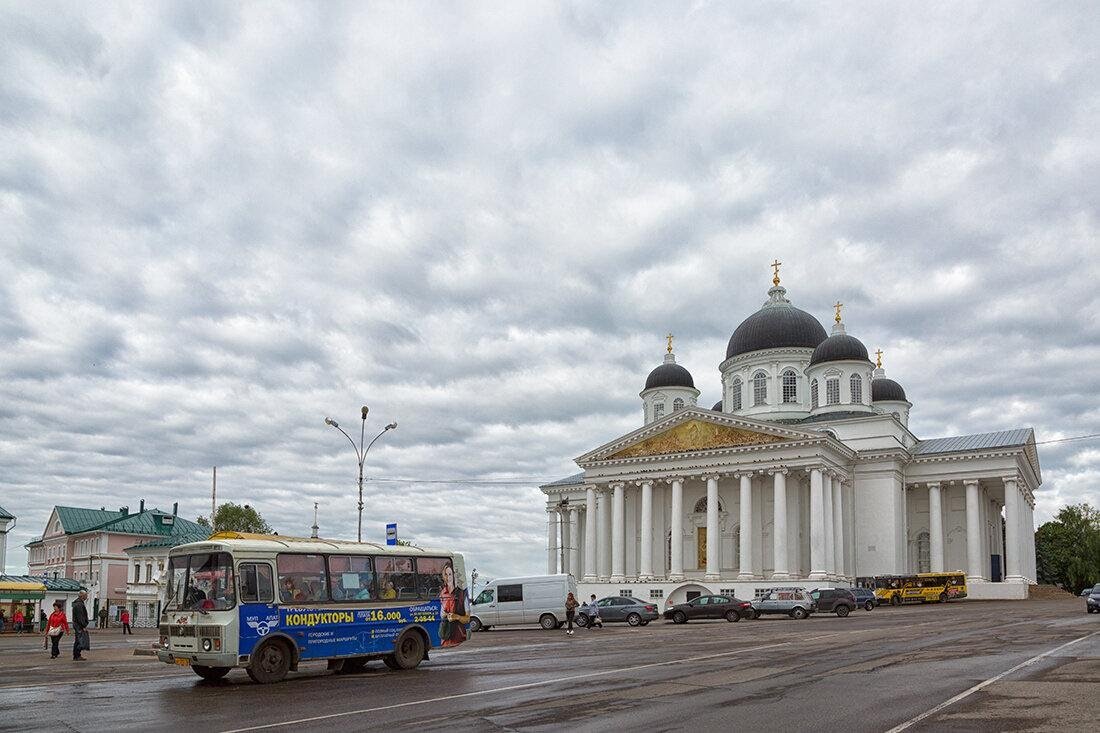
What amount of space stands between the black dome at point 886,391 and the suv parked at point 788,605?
1406 inches

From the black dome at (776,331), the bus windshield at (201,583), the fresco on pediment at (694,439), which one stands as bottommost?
the bus windshield at (201,583)

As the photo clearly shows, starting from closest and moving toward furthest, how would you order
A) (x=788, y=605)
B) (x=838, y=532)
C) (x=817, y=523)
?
(x=788, y=605) < (x=817, y=523) < (x=838, y=532)

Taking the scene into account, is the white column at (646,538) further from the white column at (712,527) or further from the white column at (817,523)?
the white column at (817,523)

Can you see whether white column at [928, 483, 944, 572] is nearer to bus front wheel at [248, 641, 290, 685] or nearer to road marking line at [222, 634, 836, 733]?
road marking line at [222, 634, 836, 733]

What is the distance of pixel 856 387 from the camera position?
69.4 meters

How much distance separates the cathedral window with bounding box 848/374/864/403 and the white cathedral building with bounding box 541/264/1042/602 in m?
0.10

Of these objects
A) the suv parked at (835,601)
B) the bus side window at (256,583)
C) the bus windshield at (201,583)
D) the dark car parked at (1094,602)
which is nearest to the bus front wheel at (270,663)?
the bus side window at (256,583)

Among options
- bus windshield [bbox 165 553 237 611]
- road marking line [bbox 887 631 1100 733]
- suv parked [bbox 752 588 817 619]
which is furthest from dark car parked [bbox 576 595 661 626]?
bus windshield [bbox 165 553 237 611]

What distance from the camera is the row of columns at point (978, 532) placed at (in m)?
63.8

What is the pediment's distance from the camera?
62875 millimetres

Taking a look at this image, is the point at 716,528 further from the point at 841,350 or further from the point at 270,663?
the point at 270,663

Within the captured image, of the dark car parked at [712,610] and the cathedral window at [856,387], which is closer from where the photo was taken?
the dark car parked at [712,610]

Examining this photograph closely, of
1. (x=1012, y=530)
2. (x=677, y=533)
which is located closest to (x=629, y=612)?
(x=677, y=533)

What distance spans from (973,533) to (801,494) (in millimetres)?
11124
